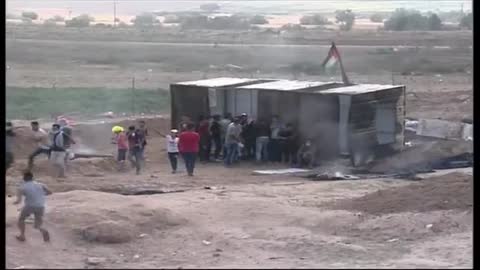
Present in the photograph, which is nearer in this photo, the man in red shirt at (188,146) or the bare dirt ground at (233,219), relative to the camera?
the bare dirt ground at (233,219)

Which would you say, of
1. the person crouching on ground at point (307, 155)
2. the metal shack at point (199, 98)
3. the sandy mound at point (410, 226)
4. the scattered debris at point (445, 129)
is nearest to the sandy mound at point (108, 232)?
the sandy mound at point (410, 226)

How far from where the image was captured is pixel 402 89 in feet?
89.1

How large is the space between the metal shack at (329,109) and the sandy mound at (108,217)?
8.18 m

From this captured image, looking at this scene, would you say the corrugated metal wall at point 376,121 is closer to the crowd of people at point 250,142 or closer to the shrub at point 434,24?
the crowd of people at point 250,142

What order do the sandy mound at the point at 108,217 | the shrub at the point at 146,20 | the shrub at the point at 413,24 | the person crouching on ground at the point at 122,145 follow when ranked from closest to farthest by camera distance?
the sandy mound at the point at 108,217, the person crouching on ground at the point at 122,145, the shrub at the point at 413,24, the shrub at the point at 146,20

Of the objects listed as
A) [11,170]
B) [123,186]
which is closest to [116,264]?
[123,186]

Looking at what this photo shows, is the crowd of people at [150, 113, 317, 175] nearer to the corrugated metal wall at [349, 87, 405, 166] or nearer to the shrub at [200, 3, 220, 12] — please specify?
the corrugated metal wall at [349, 87, 405, 166]

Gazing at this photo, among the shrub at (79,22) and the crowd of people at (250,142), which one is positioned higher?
the crowd of people at (250,142)

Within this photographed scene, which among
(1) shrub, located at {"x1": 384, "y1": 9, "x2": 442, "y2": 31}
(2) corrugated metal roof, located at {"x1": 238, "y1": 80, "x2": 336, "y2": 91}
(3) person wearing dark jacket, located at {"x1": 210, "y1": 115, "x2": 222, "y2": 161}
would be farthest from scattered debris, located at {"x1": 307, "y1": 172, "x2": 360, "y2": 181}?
(1) shrub, located at {"x1": 384, "y1": 9, "x2": 442, "y2": 31}

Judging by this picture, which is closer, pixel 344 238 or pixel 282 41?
pixel 344 238

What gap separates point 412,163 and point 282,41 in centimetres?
5351

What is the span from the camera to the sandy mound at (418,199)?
18312 mm
